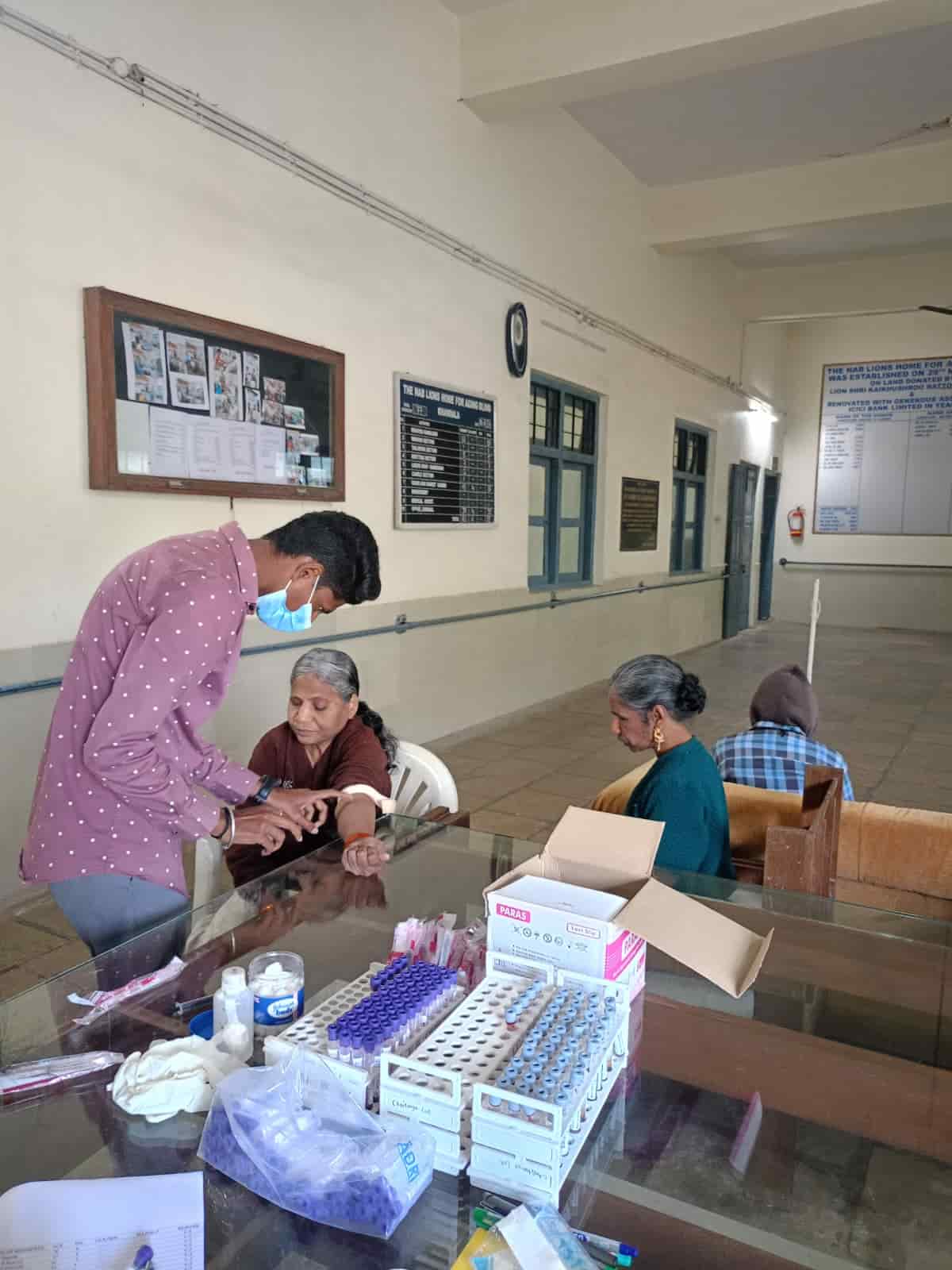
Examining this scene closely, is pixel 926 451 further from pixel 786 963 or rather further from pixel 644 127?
pixel 786 963

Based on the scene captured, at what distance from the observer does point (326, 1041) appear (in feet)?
3.14

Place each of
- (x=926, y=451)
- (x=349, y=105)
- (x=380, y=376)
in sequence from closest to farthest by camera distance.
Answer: (x=349, y=105) < (x=380, y=376) < (x=926, y=451)

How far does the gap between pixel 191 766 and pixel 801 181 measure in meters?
7.06

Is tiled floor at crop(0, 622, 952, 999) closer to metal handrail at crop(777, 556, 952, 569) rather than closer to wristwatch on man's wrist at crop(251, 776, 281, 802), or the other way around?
wristwatch on man's wrist at crop(251, 776, 281, 802)

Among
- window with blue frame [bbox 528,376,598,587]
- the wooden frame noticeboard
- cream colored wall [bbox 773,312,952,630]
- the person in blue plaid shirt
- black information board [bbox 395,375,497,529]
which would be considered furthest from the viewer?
cream colored wall [bbox 773,312,952,630]

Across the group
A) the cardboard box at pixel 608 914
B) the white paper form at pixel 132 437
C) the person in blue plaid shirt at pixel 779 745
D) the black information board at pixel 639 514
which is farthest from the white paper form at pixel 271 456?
the black information board at pixel 639 514

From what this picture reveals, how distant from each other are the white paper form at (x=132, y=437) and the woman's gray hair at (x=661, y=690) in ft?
6.44

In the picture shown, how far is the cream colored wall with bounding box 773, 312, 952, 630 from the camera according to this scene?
1112 centimetres

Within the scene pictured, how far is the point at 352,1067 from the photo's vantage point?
90cm

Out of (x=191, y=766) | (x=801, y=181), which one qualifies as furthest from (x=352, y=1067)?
(x=801, y=181)

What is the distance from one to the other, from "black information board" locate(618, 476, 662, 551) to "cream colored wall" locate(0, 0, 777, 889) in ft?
0.60

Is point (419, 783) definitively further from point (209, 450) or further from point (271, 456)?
point (271, 456)

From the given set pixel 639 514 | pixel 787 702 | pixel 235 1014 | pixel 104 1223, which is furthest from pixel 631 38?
pixel 104 1223

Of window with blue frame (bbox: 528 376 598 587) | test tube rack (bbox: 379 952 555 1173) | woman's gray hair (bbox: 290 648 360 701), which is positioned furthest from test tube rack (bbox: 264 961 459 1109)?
window with blue frame (bbox: 528 376 598 587)
